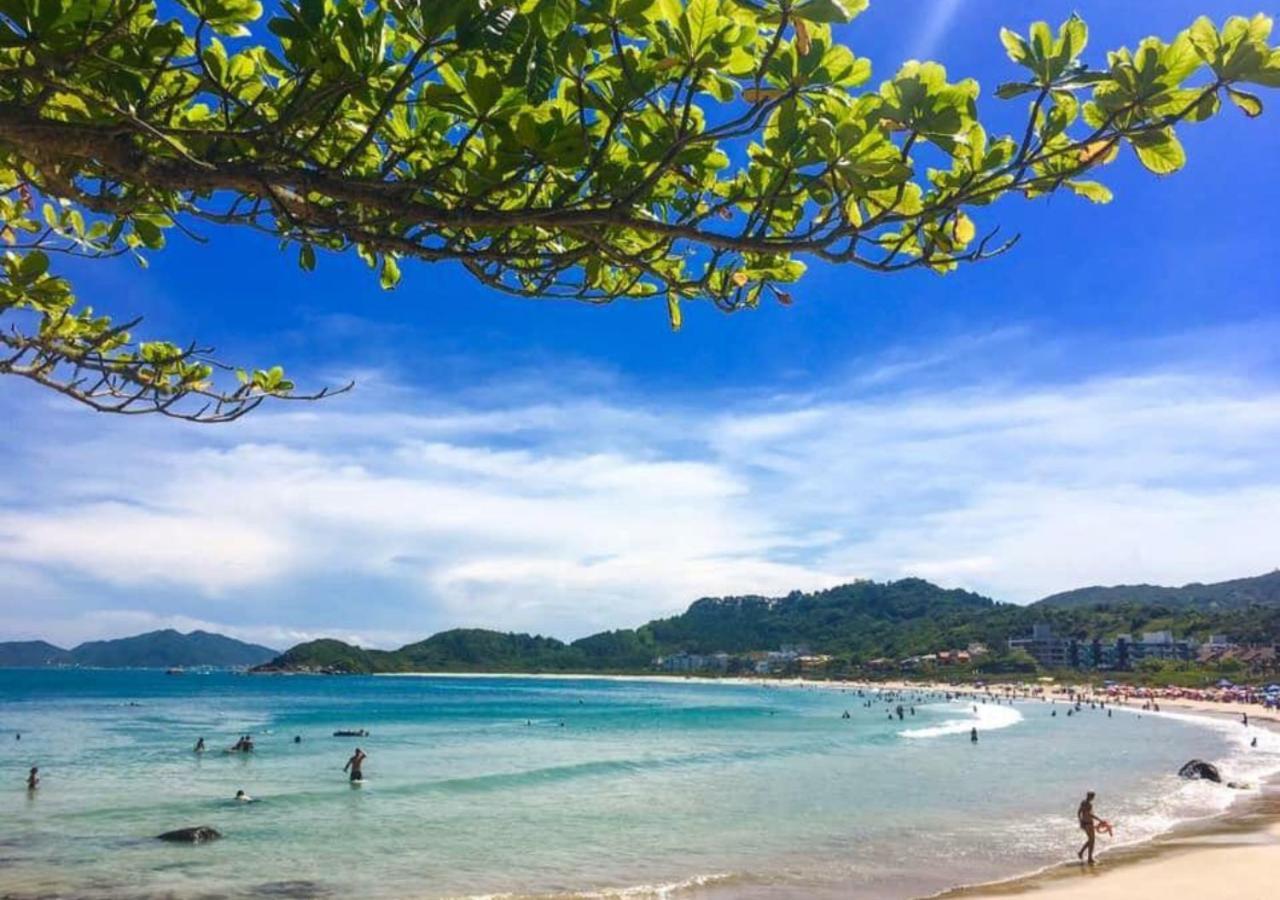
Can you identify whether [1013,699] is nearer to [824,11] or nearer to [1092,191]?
[1092,191]

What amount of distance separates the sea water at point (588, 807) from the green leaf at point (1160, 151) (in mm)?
13017

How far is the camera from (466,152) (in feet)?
10.7

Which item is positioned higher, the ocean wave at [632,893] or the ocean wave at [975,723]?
the ocean wave at [632,893]

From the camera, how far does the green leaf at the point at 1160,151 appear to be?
2850mm

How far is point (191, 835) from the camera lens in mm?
18156

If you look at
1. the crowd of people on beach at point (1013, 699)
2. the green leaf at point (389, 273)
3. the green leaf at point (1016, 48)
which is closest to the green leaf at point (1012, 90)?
the green leaf at point (1016, 48)

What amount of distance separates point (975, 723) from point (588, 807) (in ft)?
130

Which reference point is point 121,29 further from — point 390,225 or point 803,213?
point 803,213

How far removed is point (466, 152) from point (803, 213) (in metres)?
1.23

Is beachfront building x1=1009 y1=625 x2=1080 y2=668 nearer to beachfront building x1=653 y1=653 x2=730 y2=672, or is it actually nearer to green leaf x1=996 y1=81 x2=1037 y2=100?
beachfront building x1=653 y1=653 x2=730 y2=672

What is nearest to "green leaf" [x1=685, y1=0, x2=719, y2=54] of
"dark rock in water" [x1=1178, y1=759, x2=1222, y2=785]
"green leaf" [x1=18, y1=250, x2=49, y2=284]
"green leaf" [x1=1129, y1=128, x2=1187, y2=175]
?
"green leaf" [x1=1129, y1=128, x2=1187, y2=175]

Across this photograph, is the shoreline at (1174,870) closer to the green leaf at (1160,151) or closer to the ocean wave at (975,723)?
the green leaf at (1160,151)

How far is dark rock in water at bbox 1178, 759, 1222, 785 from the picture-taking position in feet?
89.9

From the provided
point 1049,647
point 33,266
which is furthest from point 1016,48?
point 1049,647
